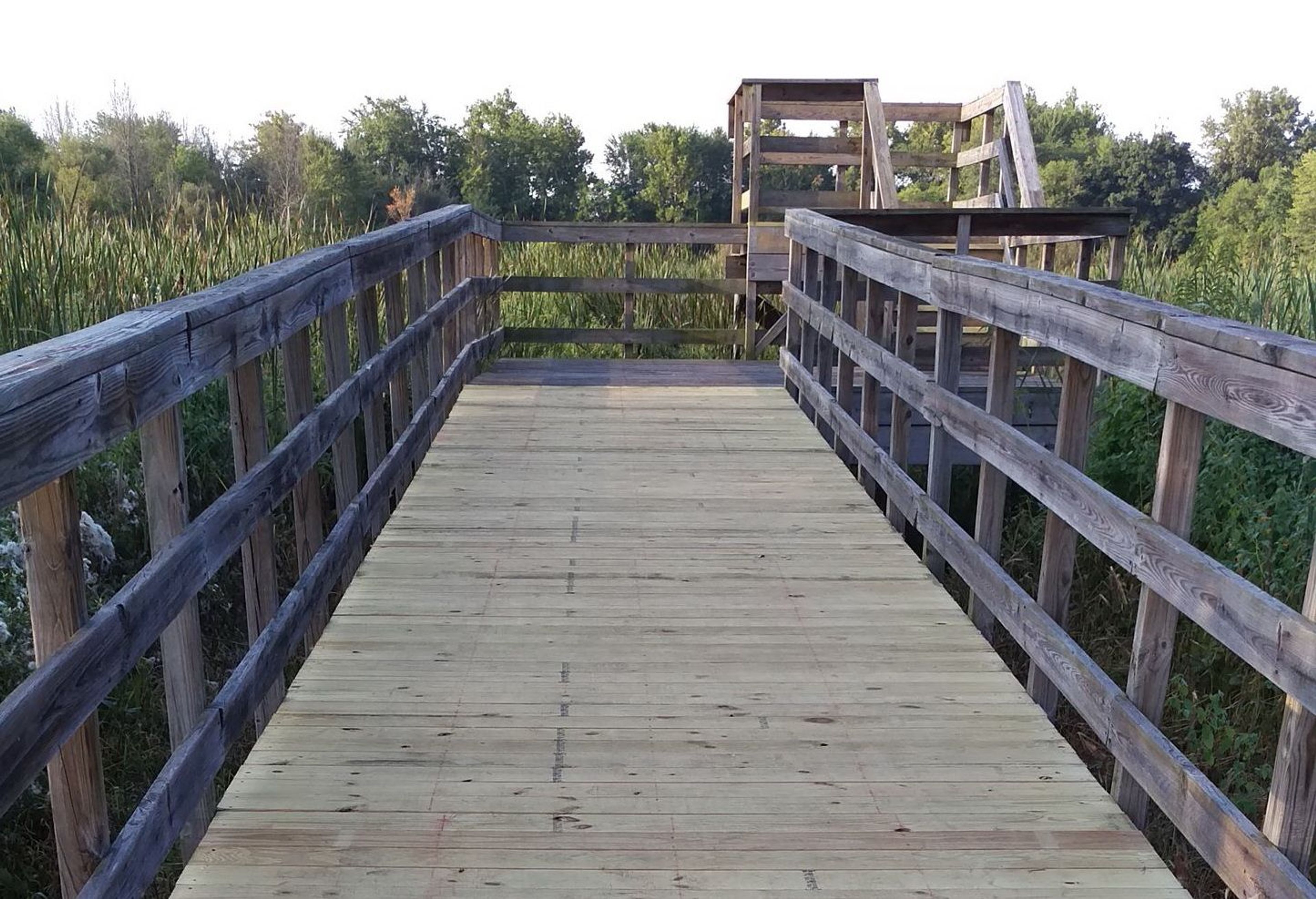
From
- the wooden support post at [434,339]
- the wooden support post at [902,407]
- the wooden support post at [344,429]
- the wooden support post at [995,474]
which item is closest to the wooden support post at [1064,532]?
the wooden support post at [995,474]

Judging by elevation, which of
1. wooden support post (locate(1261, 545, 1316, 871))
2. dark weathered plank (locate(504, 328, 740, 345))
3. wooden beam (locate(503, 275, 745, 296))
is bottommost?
dark weathered plank (locate(504, 328, 740, 345))

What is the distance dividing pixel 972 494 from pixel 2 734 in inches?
260

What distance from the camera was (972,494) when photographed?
747 cm

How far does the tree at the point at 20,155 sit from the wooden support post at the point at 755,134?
5201 millimetres

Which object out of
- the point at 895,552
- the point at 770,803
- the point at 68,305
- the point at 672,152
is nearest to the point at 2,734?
the point at 770,803

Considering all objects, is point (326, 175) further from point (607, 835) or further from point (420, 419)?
point (607, 835)

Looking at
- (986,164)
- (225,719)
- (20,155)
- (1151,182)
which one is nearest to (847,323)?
(225,719)

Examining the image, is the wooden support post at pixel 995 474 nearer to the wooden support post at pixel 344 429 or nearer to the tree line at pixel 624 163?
the wooden support post at pixel 344 429

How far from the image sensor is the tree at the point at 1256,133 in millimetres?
60062

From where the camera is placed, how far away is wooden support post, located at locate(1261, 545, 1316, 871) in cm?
190

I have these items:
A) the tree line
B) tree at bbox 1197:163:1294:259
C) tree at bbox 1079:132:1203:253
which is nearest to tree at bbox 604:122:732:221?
the tree line

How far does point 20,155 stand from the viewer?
17.1 metres

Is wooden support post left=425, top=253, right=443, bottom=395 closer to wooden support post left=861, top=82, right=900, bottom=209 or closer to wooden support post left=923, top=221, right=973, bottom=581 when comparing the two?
wooden support post left=923, top=221, right=973, bottom=581

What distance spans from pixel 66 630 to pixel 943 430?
9.47 ft
